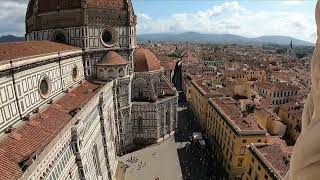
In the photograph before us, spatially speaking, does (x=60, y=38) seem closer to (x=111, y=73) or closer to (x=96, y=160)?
(x=111, y=73)

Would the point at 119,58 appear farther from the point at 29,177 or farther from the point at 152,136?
the point at 29,177

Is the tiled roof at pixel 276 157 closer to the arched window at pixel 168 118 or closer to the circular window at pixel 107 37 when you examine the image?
the arched window at pixel 168 118

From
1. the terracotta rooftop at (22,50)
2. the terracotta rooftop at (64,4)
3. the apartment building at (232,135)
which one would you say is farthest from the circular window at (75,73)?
the apartment building at (232,135)

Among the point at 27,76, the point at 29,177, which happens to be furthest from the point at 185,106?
the point at 29,177

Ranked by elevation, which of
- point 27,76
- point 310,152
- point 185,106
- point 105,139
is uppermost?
point 310,152

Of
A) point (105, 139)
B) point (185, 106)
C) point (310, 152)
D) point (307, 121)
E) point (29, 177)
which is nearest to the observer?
point (310, 152)

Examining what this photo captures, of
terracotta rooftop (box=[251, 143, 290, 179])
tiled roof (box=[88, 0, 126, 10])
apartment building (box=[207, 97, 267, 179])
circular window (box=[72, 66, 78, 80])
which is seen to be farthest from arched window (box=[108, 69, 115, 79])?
terracotta rooftop (box=[251, 143, 290, 179])

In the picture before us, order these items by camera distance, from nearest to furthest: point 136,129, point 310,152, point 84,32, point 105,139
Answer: point 310,152
point 105,139
point 84,32
point 136,129
